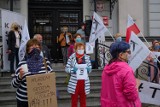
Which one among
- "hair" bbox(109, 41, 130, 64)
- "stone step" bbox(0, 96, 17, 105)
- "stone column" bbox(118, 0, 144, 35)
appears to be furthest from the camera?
"stone column" bbox(118, 0, 144, 35)

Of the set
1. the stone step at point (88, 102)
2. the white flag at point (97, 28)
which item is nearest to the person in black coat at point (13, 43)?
the stone step at point (88, 102)

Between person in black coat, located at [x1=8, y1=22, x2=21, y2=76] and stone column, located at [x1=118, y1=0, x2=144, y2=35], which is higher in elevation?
stone column, located at [x1=118, y1=0, x2=144, y2=35]

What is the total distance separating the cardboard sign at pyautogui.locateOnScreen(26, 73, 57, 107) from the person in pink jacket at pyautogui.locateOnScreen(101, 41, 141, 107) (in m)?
1.11

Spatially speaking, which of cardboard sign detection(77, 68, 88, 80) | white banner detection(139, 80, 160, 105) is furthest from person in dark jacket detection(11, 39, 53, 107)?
white banner detection(139, 80, 160, 105)

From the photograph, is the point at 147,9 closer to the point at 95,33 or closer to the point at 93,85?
the point at 95,33

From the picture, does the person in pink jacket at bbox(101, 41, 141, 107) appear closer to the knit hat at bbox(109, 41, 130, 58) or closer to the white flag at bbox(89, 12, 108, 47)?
the knit hat at bbox(109, 41, 130, 58)

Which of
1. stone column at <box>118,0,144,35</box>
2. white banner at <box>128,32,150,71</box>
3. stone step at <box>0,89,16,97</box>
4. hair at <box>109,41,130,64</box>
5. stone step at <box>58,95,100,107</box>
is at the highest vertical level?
stone column at <box>118,0,144,35</box>

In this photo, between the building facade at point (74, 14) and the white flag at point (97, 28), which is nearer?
the white flag at point (97, 28)

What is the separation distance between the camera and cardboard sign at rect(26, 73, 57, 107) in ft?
16.7

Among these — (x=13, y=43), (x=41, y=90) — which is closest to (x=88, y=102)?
(x=13, y=43)

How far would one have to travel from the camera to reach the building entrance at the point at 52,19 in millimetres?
14094

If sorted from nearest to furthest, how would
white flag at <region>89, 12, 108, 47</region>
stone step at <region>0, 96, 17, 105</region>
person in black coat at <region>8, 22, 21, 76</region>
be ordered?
stone step at <region>0, 96, 17, 105</region> < person in black coat at <region>8, 22, 21, 76</region> < white flag at <region>89, 12, 108, 47</region>

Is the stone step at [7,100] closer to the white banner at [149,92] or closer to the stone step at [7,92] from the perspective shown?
the stone step at [7,92]

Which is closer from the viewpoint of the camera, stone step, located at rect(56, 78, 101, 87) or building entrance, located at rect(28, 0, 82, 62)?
stone step, located at rect(56, 78, 101, 87)
